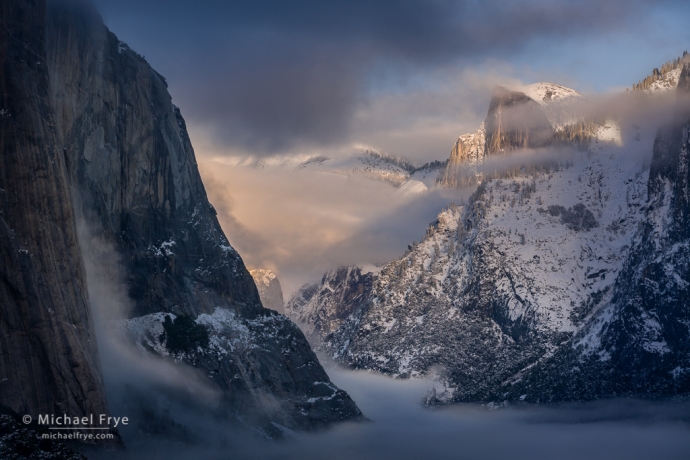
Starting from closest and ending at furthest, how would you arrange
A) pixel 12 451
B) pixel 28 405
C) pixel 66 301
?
pixel 12 451, pixel 28 405, pixel 66 301

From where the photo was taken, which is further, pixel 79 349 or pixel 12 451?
pixel 79 349

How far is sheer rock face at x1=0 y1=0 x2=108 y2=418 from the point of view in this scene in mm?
148500

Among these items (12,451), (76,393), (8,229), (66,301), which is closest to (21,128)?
(8,229)

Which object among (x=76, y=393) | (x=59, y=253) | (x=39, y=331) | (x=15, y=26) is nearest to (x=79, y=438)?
(x=76, y=393)

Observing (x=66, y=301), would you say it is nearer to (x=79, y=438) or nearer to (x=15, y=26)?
(x=79, y=438)

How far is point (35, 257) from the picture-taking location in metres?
153

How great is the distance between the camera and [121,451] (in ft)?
545

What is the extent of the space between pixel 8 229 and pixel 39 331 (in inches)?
623

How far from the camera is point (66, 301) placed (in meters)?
157

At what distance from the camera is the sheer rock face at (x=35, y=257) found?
14850 centimetres

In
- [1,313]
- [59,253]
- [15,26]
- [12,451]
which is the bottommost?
[12,451]

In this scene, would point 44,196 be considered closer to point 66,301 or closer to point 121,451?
point 66,301

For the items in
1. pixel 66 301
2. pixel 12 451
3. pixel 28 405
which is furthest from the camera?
pixel 66 301

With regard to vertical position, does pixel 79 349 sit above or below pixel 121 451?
above
